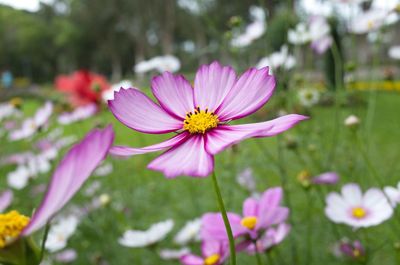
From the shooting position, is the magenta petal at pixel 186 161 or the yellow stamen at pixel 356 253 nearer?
the magenta petal at pixel 186 161

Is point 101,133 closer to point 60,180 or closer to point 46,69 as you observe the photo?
point 60,180

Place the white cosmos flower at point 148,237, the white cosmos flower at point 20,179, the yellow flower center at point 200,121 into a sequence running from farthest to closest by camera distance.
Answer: the white cosmos flower at point 20,179 → the white cosmos flower at point 148,237 → the yellow flower center at point 200,121

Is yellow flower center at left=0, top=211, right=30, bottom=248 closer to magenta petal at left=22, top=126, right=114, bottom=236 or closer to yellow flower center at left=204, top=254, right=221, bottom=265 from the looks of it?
magenta petal at left=22, top=126, right=114, bottom=236

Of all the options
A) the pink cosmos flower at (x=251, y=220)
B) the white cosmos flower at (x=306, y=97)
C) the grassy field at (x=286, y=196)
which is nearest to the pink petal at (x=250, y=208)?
the pink cosmos flower at (x=251, y=220)

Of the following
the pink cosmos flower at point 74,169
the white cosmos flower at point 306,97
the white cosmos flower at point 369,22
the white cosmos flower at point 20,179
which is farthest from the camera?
the white cosmos flower at point 306,97

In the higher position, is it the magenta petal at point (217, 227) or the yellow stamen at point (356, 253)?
the magenta petal at point (217, 227)

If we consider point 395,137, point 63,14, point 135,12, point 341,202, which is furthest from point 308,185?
point 63,14

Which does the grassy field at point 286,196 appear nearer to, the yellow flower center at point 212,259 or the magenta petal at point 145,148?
the yellow flower center at point 212,259
